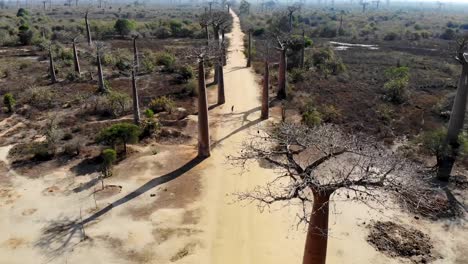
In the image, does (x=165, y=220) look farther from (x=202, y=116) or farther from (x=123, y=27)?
(x=123, y=27)

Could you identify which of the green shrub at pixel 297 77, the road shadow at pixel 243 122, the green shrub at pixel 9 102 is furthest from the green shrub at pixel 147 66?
the road shadow at pixel 243 122

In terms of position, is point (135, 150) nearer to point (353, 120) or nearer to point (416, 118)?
point (353, 120)

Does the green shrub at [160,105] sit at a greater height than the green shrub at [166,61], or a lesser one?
lesser

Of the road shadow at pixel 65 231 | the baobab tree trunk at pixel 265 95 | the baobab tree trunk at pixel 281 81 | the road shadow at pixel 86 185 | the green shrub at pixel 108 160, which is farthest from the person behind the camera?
the baobab tree trunk at pixel 281 81

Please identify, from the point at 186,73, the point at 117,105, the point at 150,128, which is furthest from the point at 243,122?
the point at 186,73

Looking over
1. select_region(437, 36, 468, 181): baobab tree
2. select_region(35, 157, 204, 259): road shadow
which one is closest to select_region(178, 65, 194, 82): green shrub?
select_region(35, 157, 204, 259): road shadow

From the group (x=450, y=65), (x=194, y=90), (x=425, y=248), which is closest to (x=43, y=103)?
(x=194, y=90)

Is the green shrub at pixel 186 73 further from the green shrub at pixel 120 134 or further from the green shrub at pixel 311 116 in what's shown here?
the green shrub at pixel 120 134
